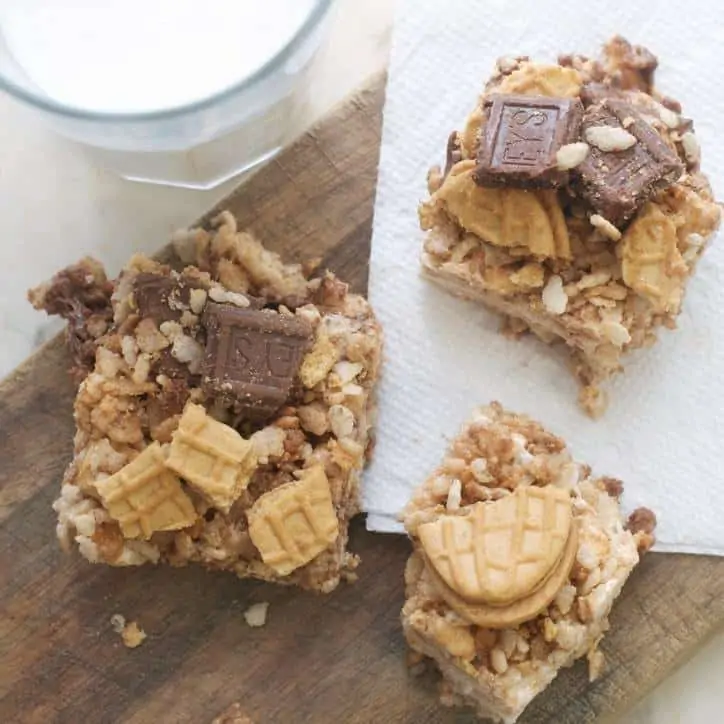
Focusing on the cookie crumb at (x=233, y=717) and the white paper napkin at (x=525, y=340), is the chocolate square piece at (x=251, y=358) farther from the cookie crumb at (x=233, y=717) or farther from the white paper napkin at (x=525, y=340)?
the cookie crumb at (x=233, y=717)

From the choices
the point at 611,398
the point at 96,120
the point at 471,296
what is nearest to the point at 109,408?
the point at 96,120

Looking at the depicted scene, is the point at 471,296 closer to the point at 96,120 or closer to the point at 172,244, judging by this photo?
the point at 172,244

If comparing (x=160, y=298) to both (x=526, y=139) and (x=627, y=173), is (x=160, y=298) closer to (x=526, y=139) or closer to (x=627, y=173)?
(x=526, y=139)

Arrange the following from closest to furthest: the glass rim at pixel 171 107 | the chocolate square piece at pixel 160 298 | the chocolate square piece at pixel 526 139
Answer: the glass rim at pixel 171 107 < the chocolate square piece at pixel 526 139 < the chocolate square piece at pixel 160 298

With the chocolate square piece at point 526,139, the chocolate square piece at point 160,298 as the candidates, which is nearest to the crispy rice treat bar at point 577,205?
the chocolate square piece at point 526,139

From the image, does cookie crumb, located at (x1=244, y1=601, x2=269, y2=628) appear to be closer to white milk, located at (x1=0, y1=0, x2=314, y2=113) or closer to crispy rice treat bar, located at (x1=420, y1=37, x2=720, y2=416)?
crispy rice treat bar, located at (x1=420, y1=37, x2=720, y2=416)
